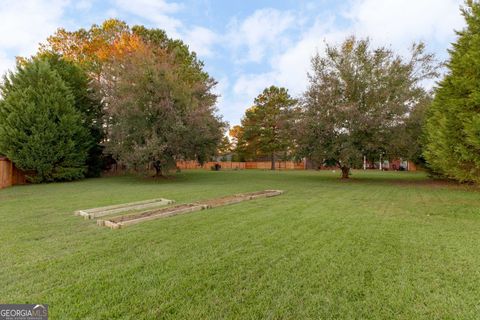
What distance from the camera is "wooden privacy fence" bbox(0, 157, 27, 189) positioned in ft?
38.4

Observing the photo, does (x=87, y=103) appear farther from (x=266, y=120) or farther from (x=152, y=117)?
(x=266, y=120)

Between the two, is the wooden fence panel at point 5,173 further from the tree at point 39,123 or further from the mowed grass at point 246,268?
the mowed grass at point 246,268

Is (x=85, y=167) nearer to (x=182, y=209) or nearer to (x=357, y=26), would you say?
(x=182, y=209)

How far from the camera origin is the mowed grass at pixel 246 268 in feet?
6.48

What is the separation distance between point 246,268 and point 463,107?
668 cm

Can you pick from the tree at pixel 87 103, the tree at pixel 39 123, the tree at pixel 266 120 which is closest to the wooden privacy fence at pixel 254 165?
the tree at pixel 266 120

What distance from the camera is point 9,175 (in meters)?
12.3

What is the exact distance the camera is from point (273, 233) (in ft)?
12.8

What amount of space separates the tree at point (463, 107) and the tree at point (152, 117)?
10114mm

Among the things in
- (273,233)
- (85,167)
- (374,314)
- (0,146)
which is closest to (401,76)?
(273,233)

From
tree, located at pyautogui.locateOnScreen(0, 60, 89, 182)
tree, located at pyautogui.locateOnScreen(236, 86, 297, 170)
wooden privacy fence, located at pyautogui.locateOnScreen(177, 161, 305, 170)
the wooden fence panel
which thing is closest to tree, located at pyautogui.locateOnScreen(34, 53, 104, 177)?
tree, located at pyautogui.locateOnScreen(0, 60, 89, 182)

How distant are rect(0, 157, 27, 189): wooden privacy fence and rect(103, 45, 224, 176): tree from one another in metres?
4.60

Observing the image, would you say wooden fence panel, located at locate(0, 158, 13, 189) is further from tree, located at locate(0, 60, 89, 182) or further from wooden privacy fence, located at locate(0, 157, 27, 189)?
tree, located at locate(0, 60, 89, 182)

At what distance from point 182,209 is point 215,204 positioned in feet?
3.41
